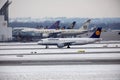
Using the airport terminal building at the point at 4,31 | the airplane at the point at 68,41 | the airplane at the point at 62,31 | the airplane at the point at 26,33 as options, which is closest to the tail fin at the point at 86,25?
the airplane at the point at 62,31

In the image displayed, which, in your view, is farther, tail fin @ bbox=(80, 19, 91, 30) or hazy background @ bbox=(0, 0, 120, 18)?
tail fin @ bbox=(80, 19, 91, 30)

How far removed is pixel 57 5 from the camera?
47.1ft

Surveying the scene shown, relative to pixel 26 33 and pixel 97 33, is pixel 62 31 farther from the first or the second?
pixel 97 33

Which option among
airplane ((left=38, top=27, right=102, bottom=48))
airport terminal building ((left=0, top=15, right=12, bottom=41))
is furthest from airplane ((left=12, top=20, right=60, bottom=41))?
airplane ((left=38, top=27, right=102, bottom=48))

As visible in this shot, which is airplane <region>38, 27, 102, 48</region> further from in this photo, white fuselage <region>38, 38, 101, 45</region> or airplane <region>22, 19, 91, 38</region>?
airplane <region>22, 19, 91, 38</region>

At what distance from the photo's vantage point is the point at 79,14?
1442cm

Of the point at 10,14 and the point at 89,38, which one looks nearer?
the point at 10,14

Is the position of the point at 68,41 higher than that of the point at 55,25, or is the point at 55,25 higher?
the point at 55,25

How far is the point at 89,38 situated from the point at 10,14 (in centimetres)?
334

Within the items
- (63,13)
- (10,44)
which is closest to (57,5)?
(63,13)

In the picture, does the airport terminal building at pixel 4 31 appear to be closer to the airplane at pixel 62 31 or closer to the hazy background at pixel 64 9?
the hazy background at pixel 64 9

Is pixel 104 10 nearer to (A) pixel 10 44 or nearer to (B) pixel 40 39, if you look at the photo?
(B) pixel 40 39

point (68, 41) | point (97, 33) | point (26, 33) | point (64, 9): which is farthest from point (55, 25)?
point (97, 33)

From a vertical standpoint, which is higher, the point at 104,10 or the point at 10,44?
the point at 104,10
